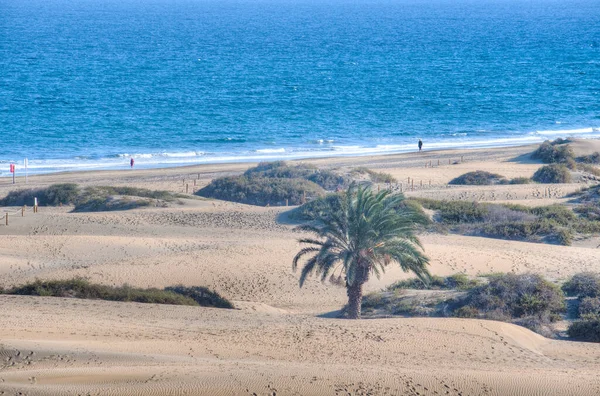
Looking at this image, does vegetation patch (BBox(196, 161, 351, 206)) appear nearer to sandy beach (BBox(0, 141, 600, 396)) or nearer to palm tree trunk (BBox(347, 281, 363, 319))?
sandy beach (BBox(0, 141, 600, 396))

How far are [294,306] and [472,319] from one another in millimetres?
5369

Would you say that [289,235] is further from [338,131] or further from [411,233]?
[338,131]

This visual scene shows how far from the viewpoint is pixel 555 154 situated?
149 feet

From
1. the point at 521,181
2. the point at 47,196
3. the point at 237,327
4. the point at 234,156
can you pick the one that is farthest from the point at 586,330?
the point at 234,156

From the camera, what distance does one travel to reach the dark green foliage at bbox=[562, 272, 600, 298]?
19.0m

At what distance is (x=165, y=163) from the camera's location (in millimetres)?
49125

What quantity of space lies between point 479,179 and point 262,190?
37.6 ft

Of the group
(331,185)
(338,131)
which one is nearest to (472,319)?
(331,185)

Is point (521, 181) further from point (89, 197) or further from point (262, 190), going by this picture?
point (89, 197)

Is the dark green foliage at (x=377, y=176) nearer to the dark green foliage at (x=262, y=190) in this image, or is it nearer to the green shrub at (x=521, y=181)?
the dark green foliage at (x=262, y=190)

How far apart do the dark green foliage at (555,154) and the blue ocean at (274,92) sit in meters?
9.94

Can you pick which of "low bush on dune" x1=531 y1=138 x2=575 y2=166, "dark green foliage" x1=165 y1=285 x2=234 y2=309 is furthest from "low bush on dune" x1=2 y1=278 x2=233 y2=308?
"low bush on dune" x1=531 y1=138 x2=575 y2=166

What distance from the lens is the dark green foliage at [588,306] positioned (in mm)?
17891

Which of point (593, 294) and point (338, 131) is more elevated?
point (338, 131)
